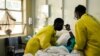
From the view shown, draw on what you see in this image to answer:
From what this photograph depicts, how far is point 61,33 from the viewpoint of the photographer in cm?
410

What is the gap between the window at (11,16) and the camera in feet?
18.0

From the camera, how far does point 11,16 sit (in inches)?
222

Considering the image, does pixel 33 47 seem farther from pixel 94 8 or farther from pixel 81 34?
pixel 94 8

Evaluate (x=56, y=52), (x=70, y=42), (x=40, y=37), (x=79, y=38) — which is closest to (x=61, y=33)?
(x=70, y=42)

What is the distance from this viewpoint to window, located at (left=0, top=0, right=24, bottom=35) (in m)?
5.48

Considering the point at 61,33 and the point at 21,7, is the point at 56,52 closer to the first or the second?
the point at 61,33

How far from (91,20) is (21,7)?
13.0 ft

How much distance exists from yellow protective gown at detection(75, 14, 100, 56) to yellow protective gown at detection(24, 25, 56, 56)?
0.73 meters

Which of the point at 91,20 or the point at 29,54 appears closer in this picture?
the point at 91,20

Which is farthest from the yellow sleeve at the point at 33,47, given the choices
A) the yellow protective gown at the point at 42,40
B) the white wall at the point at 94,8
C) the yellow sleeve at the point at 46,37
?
the white wall at the point at 94,8

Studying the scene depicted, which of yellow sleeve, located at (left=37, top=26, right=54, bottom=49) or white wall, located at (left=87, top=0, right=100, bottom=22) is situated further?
white wall, located at (left=87, top=0, right=100, bottom=22)

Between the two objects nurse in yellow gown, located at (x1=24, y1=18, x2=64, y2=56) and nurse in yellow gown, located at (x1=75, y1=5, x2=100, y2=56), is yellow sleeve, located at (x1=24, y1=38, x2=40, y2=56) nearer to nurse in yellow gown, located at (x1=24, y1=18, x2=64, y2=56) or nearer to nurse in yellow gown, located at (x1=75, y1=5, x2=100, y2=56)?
nurse in yellow gown, located at (x1=24, y1=18, x2=64, y2=56)

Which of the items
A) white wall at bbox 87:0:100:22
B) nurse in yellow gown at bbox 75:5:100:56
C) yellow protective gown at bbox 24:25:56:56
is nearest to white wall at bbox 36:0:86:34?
white wall at bbox 87:0:100:22

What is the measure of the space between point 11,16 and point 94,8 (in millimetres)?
2769
